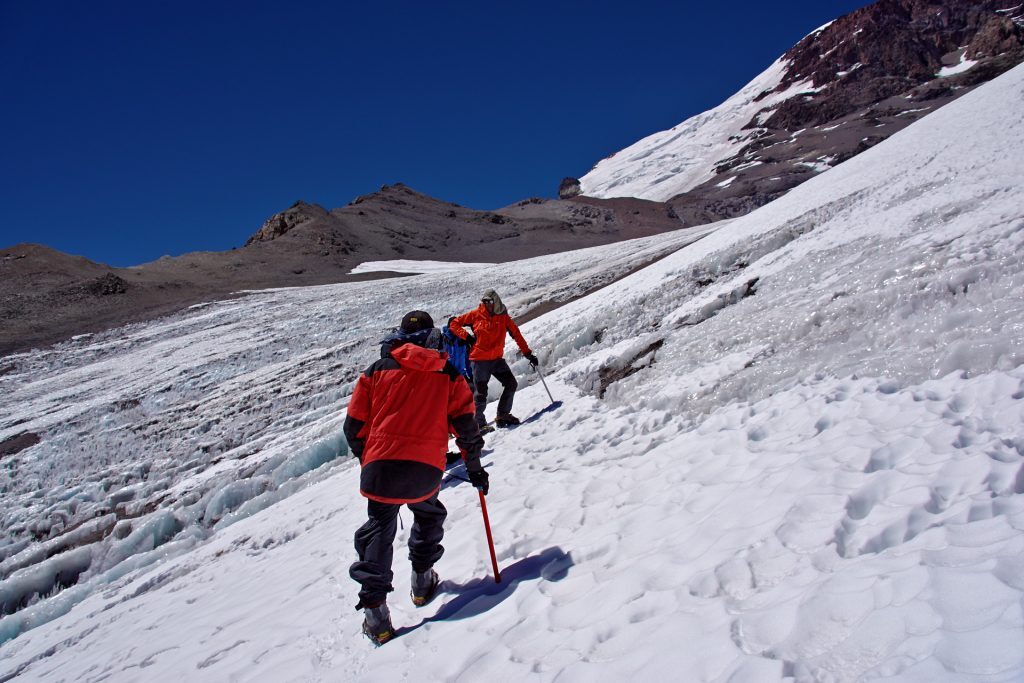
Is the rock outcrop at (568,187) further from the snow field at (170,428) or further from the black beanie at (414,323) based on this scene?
the black beanie at (414,323)

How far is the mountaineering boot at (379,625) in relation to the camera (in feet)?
11.9

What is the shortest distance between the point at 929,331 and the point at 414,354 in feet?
14.2

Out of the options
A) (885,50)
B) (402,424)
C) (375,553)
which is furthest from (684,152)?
(375,553)

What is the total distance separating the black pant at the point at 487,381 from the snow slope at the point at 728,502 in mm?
457

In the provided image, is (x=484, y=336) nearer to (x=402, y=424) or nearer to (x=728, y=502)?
(x=402, y=424)

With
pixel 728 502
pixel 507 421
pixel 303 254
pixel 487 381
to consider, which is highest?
pixel 303 254

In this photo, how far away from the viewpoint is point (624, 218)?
7269 centimetres

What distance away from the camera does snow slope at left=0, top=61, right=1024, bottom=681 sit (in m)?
2.35

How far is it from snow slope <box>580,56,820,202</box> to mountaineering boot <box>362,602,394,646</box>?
4053 inches

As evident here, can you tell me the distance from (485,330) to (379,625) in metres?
4.31

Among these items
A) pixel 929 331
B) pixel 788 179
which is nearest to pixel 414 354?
pixel 929 331

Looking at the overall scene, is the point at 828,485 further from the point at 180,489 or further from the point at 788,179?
the point at 788,179

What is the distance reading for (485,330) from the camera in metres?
7.41

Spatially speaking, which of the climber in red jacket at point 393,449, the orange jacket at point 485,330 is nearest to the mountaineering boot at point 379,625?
the climber in red jacket at point 393,449
